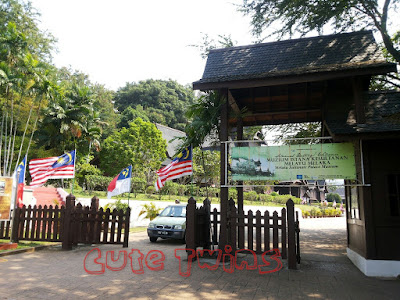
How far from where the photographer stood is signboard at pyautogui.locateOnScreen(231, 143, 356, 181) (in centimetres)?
668

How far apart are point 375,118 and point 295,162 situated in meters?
2.06

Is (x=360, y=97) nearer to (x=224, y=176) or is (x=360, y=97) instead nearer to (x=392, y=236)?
(x=392, y=236)

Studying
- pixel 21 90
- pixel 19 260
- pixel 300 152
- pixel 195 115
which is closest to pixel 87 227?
pixel 19 260

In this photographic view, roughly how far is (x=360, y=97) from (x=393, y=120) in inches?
33.9

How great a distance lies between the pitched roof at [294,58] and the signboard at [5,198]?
244 inches

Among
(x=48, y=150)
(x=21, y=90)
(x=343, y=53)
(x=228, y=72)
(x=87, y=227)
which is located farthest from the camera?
(x=48, y=150)

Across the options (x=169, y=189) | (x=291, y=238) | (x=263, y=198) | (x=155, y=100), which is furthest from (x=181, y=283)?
(x=155, y=100)

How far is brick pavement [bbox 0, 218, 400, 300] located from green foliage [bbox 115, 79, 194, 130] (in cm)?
4988

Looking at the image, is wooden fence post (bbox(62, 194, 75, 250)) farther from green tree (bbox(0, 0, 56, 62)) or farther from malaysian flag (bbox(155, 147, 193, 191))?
green tree (bbox(0, 0, 56, 62))

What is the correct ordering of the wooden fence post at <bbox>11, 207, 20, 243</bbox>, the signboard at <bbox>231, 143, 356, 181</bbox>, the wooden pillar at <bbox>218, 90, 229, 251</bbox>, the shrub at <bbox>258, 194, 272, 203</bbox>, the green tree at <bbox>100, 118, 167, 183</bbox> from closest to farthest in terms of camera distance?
the signboard at <bbox>231, 143, 356, 181</bbox>
the wooden pillar at <bbox>218, 90, 229, 251</bbox>
the wooden fence post at <bbox>11, 207, 20, 243</bbox>
the green tree at <bbox>100, 118, 167, 183</bbox>
the shrub at <bbox>258, 194, 272, 203</bbox>

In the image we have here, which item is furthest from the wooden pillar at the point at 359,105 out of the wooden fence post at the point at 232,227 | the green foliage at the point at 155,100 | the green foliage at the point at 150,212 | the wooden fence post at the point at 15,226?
the green foliage at the point at 155,100

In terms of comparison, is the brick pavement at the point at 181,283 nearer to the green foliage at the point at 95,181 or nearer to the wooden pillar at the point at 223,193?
the wooden pillar at the point at 223,193

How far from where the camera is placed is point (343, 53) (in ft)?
24.8

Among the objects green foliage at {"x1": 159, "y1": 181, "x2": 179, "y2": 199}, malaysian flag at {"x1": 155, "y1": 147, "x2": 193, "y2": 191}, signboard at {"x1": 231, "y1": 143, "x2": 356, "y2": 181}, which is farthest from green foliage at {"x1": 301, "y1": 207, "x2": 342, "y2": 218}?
signboard at {"x1": 231, "y1": 143, "x2": 356, "y2": 181}
